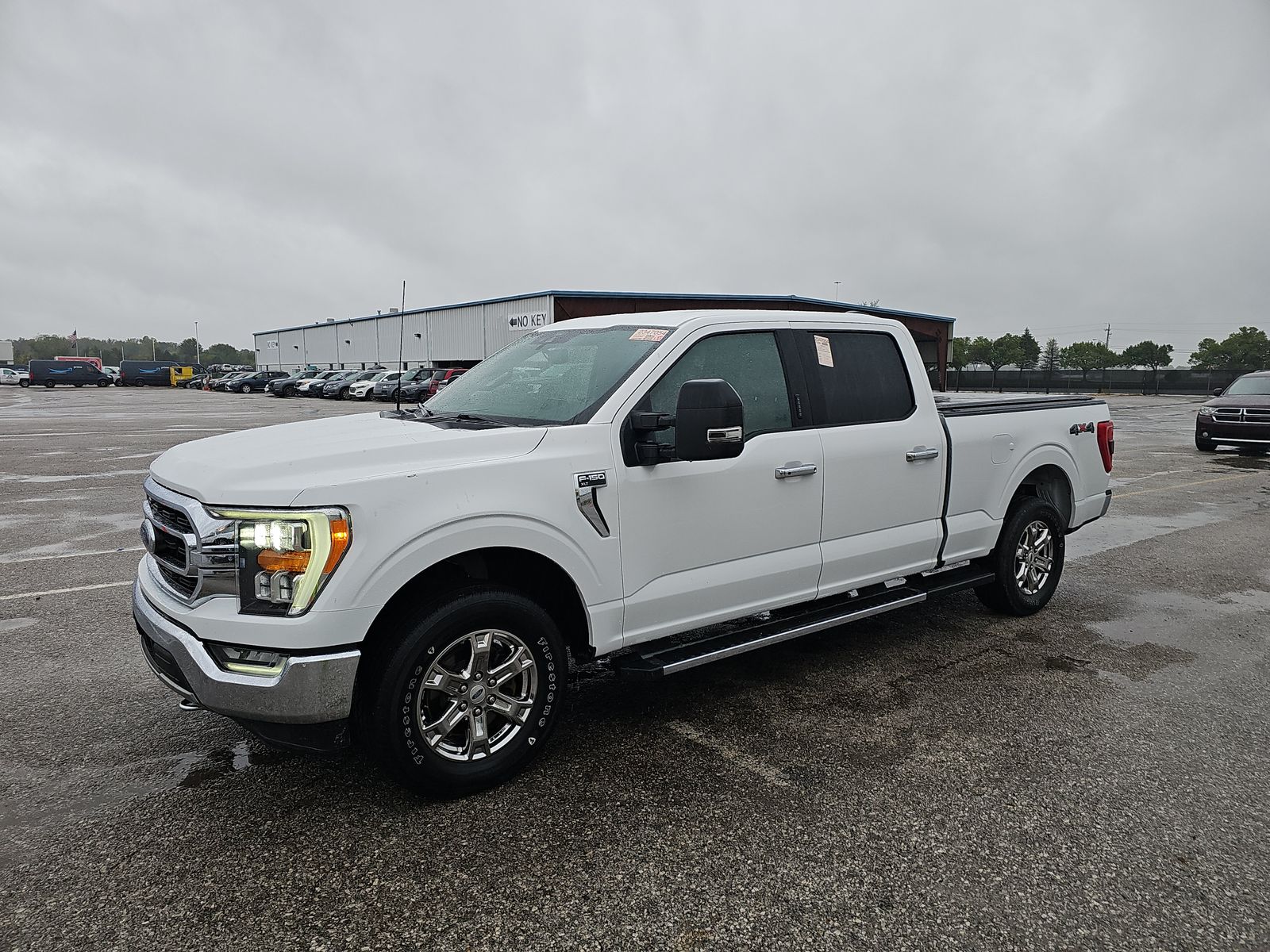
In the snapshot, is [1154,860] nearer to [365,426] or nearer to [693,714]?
[693,714]

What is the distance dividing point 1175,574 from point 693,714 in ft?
16.9

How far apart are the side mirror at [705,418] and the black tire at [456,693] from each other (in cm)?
90

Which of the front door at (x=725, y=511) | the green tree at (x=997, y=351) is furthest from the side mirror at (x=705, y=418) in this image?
the green tree at (x=997, y=351)

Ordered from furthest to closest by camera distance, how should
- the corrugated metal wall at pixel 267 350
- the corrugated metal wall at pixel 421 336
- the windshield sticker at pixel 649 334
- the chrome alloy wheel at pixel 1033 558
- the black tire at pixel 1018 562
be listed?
1. the corrugated metal wall at pixel 267 350
2. the corrugated metal wall at pixel 421 336
3. the chrome alloy wheel at pixel 1033 558
4. the black tire at pixel 1018 562
5. the windshield sticker at pixel 649 334

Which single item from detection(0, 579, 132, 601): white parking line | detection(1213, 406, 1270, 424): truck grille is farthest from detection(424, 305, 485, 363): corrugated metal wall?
detection(0, 579, 132, 601): white parking line

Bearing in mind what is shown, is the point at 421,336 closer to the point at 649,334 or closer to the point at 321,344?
the point at 321,344

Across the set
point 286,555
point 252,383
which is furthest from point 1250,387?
point 252,383

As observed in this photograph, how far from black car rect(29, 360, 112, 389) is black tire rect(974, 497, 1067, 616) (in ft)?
237

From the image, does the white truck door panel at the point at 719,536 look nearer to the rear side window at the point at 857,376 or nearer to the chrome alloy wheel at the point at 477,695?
the rear side window at the point at 857,376

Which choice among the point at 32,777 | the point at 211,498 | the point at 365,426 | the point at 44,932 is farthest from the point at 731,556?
the point at 32,777

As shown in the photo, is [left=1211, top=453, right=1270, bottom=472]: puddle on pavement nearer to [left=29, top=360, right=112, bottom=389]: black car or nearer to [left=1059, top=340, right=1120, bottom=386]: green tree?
[left=29, top=360, right=112, bottom=389]: black car

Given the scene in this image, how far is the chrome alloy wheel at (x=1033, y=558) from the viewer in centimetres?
572

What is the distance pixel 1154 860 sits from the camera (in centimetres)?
292

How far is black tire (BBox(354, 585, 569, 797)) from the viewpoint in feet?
10.0
